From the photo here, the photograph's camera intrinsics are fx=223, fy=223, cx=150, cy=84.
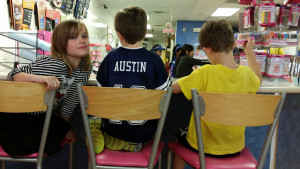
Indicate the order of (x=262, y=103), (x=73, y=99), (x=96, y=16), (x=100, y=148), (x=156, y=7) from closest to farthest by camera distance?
(x=262, y=103) < (x=100, y=148) < (x=73, y=99) < (x=96, y=16) < (x=156, y=7)

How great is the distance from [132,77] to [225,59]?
1.68ft

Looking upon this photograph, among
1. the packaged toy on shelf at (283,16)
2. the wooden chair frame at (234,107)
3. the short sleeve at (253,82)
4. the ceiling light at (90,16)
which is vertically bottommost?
the wooden chair frame at (234,107)

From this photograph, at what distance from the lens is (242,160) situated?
1.07 meters

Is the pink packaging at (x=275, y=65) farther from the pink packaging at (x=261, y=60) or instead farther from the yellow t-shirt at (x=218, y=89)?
the yellow t-shirt at (x=218, y=89)

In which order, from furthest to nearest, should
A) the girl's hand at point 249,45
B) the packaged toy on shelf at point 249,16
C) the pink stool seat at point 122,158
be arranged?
the packaged toy on shelf at point 249,16 < the girl's hand at point 249,45 < the pink stool seat at point 122,158

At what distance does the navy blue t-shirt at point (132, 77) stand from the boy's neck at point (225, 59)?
30 cm

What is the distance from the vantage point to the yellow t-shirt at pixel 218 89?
3.55 ft

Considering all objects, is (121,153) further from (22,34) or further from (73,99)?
(22,34)

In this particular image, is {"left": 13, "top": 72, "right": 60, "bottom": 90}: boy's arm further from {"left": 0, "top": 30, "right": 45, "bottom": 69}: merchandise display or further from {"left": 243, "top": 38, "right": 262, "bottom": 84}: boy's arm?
{"left": 243, "top": 38, "right": 262, "bottom": 84}: boy's arm

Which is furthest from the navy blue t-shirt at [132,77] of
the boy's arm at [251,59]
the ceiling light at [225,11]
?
the ceiling light at [225,11]

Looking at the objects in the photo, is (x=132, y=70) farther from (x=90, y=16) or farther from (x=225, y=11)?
(x=225, y=11)

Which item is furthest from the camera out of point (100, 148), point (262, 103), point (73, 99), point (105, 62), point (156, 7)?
point (156, 7)

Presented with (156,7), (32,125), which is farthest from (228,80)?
(156,7)

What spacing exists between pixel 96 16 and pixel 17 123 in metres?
5.64
